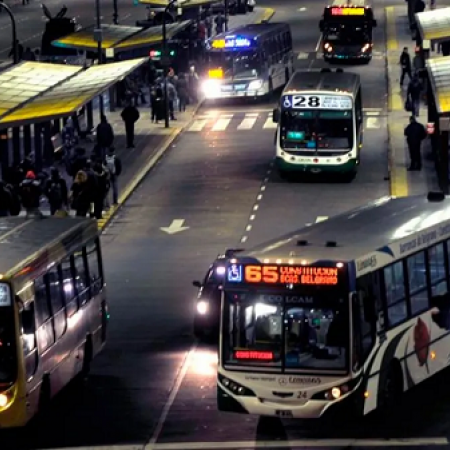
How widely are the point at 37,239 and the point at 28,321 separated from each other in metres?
2.23

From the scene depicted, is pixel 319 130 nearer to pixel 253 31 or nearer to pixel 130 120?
pixel 130 120

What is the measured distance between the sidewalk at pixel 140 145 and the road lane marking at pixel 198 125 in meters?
0.24

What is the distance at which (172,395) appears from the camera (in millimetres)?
25656

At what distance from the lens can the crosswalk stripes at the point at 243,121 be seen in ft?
196

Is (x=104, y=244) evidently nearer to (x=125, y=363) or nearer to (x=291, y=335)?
(x=125, y=363)

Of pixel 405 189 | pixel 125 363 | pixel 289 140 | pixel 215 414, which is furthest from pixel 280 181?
pixel 215 414

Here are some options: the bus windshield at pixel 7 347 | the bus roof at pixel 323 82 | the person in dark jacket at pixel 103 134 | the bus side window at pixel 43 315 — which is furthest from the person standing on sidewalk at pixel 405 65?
the bus windshield at pixel 7 347

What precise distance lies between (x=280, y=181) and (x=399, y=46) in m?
33.3

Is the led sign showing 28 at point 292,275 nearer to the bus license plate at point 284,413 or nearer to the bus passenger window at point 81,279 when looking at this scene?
the bus license plate at point 284,413

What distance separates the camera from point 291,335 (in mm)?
22438

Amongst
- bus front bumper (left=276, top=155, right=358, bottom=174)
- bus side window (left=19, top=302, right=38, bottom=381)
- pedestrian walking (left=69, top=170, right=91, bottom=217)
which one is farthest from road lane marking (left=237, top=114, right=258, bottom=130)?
bus side window (left=19, top=302, right=38, bottom=381)

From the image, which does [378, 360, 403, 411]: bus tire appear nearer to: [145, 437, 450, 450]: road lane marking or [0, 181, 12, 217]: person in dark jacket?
[145, 437, 450, 450]: road lane marking

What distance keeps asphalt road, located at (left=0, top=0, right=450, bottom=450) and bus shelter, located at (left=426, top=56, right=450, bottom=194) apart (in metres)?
1.77

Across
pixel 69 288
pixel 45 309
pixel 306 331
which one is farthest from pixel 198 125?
pixel 306 331
